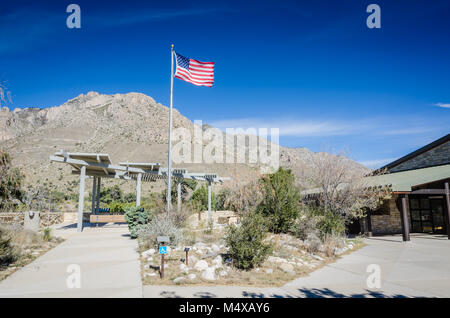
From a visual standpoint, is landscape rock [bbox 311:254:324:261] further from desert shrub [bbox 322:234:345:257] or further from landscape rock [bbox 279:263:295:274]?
landscape rock [bbox 279:263:295:274]

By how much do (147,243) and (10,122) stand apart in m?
5.01

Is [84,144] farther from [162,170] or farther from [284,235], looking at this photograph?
[284,235]

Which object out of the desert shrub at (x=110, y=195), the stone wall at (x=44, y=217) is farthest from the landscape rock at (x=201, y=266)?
the desert shrub at (x=110, y=195)

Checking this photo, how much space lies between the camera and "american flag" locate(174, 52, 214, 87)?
11.5 meters

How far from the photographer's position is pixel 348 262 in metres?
7.47

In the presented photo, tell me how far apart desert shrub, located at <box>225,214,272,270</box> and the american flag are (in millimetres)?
6659

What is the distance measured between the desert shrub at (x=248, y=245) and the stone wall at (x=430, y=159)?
1390cm

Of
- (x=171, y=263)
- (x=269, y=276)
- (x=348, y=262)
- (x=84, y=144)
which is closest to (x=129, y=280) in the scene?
(x=171, y=263)

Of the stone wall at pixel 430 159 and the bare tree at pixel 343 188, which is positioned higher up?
the stone wall at pixel 430 159

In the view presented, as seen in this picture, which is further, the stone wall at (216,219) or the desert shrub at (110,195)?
the desert shrub at (110,195)

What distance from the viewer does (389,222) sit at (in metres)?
14.2

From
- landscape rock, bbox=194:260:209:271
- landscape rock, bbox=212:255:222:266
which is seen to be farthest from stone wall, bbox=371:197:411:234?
landscape rock, bbox=194:260:209:271

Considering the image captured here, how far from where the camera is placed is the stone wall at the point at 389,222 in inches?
555

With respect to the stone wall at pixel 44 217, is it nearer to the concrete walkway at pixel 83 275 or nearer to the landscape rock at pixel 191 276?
the concrete walkway at pixel 83 275
